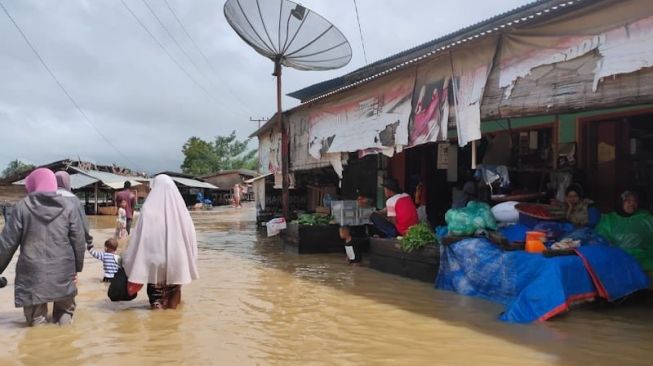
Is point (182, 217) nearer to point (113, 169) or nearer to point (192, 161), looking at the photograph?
point (113, 169)

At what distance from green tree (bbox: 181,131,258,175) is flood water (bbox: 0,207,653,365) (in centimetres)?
5262

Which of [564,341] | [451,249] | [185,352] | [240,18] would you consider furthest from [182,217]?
[240,18]

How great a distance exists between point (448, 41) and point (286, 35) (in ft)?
15.6

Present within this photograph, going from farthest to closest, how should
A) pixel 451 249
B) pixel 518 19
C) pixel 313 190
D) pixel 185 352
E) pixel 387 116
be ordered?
pixel 313 190, pixel 387 116, pixel 451 249, pixel 518 19, pixel 185 352

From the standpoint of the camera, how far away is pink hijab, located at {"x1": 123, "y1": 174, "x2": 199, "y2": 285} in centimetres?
573

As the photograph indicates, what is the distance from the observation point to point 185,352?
4.45m

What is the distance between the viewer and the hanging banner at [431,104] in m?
7.11

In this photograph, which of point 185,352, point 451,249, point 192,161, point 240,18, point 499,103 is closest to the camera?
point 185,352

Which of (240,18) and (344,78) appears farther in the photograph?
(344,78)

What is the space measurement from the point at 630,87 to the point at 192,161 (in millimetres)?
57469

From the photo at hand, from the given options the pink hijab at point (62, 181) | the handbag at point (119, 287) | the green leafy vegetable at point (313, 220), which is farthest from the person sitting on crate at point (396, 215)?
the pink hijab at point (62, 181)

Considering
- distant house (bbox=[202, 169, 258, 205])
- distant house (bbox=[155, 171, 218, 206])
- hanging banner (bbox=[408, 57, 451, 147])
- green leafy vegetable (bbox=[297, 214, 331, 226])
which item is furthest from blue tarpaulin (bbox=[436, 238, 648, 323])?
distant house (bbox=[202, 169, 258, 205])

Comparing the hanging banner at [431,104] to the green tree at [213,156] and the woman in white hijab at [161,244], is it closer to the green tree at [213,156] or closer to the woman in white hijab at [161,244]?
the woman in white hijab at [161,244]

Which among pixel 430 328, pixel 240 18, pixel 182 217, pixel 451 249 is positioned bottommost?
pixel 430 328
